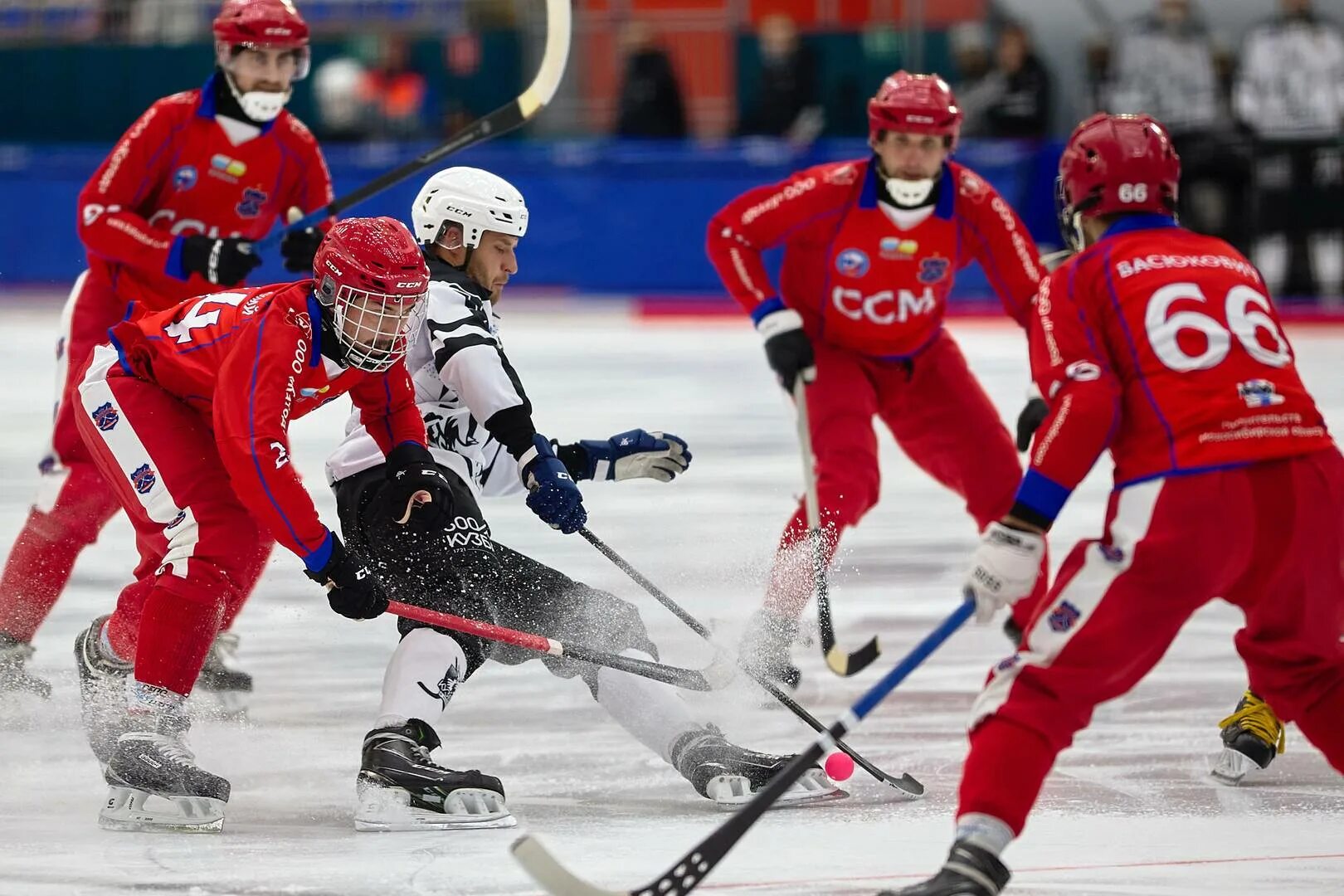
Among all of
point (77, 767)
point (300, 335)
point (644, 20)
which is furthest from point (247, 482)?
point (644, 20)

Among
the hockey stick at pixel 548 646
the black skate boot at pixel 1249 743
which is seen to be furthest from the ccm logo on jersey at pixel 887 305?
the black skate boot at pixel 1249 743

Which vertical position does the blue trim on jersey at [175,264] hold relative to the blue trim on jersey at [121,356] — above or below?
below

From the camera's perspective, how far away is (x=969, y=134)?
40.2ft

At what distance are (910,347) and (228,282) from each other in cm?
181

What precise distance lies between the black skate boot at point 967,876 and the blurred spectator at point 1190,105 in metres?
9.06

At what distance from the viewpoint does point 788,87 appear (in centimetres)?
1227

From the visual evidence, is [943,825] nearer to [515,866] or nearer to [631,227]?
[515,866]

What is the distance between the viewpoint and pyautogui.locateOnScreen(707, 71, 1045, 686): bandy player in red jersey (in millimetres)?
5188

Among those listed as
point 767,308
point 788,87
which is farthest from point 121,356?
point 788,87

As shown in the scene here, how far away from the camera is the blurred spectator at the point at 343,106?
1275 centimetres

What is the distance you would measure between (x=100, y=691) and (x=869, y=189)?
7.88ft

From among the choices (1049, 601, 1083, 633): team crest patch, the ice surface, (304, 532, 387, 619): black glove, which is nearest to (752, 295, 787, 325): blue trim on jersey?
the ice surface

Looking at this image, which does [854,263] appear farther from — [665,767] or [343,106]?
[343,106]

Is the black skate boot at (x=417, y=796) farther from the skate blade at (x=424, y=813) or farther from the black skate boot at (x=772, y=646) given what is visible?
the black skate boot at (x=772, y=646)
